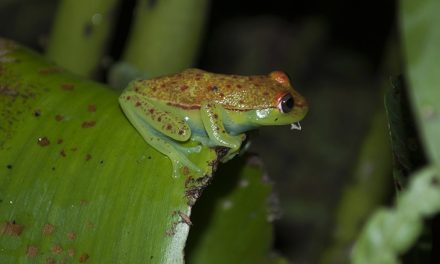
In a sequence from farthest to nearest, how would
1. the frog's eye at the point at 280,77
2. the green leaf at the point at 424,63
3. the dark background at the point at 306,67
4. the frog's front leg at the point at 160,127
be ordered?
1. the dark background at the point at 306,67
2. the frog's eye at the point at 280,77
3. the frog's front leg at the point at 160,127
4. the green leaf at the point at 424,63


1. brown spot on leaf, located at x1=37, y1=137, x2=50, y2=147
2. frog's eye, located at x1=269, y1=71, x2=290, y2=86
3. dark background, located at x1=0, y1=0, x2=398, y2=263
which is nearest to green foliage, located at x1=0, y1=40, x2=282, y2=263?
brown spot on leaf, located at x1=37, y1=137, x2=50, y2=147

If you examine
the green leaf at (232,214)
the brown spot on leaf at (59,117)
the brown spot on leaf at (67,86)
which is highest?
the brown spot on leaf at (67,86)

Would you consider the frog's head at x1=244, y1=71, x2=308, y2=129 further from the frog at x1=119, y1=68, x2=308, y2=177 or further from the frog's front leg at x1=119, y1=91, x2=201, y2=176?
the frog's front leg at x1=119, y1=91, x2=201, y2=176

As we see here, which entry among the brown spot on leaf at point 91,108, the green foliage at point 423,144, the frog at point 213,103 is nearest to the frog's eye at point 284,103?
the frog at point 213,103

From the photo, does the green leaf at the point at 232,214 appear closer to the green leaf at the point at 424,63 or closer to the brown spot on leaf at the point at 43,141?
the brown spot on leaf at the point at 43,141

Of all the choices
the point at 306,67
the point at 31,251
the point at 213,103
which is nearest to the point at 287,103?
the point at 213,103

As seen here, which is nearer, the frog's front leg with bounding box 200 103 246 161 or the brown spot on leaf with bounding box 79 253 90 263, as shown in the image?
the brown spot on leaf with bounding box 79 253 90 263

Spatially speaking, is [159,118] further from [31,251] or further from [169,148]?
[31,251]
